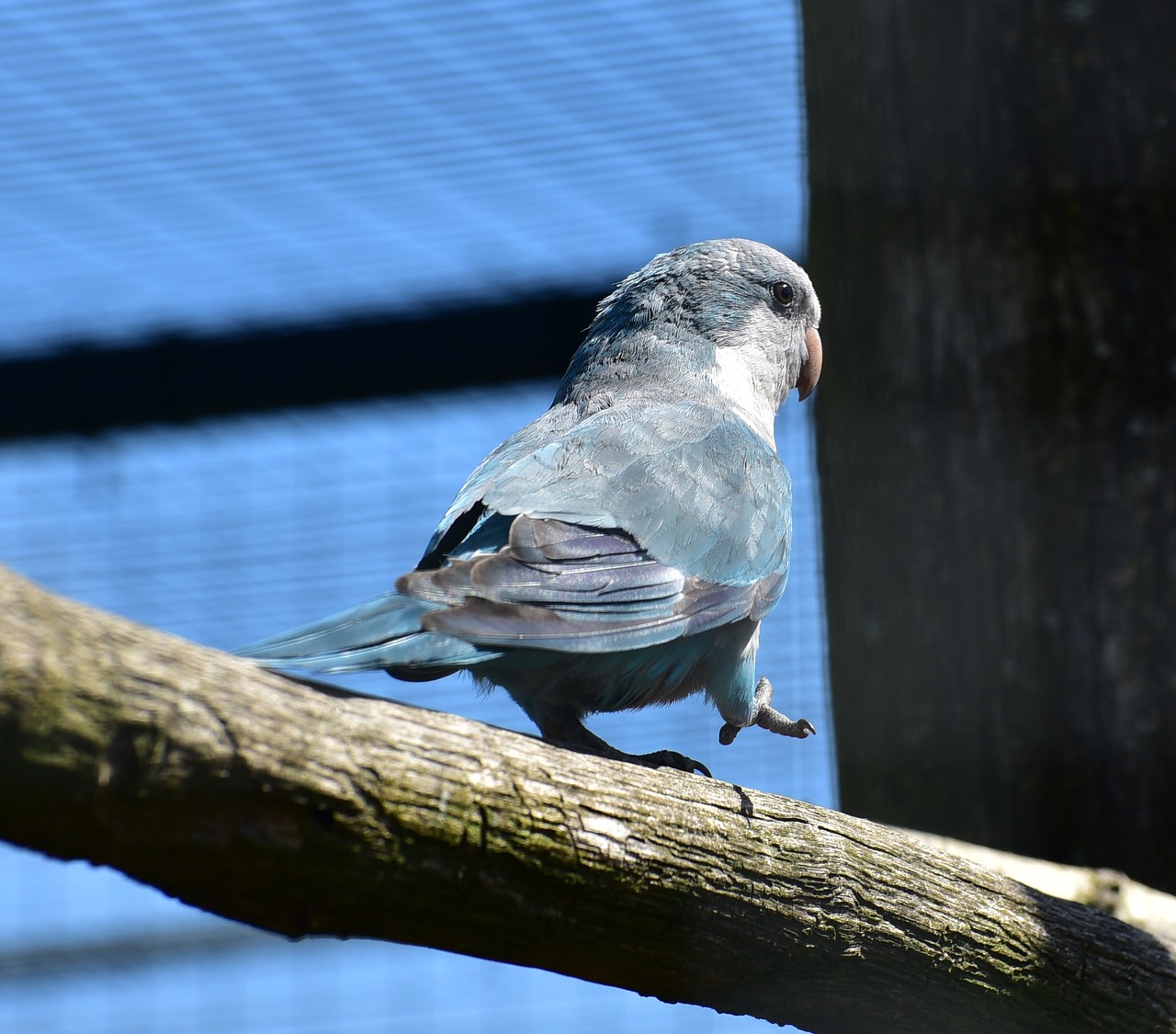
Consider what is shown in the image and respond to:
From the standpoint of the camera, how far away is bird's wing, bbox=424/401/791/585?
2.96m

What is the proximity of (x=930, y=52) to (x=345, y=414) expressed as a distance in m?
2.60

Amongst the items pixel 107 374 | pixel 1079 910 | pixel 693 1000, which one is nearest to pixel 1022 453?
pixel 1079 910

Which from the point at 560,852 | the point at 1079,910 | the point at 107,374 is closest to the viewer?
the point at 560,852

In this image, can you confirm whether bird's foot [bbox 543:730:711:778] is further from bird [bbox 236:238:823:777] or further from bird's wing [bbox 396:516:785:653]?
bird's wing [bbox 396:516:785:653]

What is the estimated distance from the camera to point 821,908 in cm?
243

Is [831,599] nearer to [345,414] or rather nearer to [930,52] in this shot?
[930,52]

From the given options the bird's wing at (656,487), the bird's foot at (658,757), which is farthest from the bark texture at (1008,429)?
the bird's foot at (658,757)

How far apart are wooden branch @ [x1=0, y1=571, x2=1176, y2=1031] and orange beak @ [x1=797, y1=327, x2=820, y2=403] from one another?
7.03ft

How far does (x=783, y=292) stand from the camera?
4.37m

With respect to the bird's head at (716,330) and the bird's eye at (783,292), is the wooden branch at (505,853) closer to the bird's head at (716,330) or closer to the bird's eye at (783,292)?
the bird's head at (716,330)

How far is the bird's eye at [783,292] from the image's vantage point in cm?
436

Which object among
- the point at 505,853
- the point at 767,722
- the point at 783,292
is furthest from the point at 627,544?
the point at 783,292

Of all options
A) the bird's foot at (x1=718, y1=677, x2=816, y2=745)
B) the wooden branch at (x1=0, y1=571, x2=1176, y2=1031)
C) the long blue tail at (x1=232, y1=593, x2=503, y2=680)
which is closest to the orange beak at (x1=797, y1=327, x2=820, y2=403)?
the bird's foot at (x1=718, y1=677, x2=816, y2=745)

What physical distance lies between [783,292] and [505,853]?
109 inches
